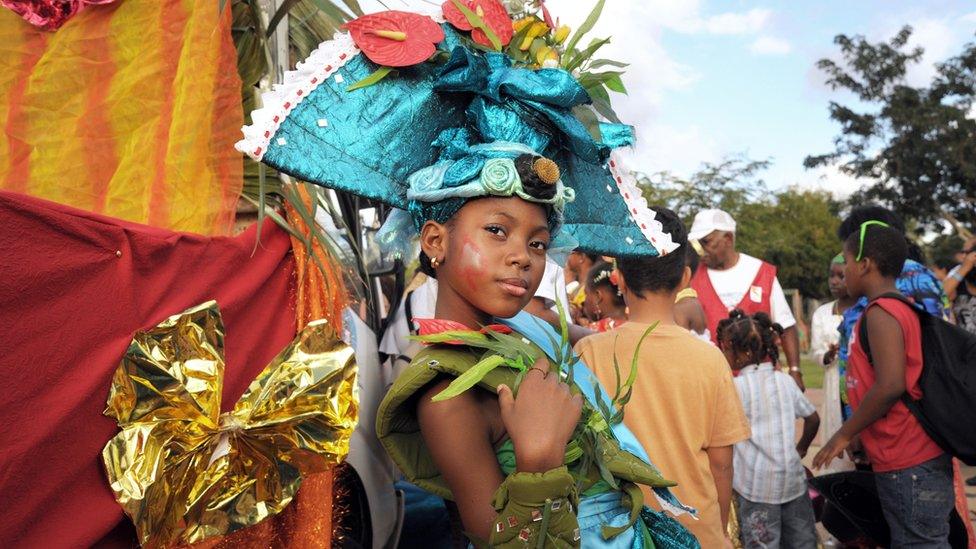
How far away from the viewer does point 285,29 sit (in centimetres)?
245

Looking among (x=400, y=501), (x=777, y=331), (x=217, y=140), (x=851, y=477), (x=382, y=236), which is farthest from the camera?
(x=777, y=331)

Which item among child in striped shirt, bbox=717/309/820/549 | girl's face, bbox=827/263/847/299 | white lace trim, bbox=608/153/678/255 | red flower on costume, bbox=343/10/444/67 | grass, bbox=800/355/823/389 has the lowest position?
grass, bbox=800/355/823/389

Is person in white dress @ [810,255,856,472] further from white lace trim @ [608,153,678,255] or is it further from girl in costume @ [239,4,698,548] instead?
girl in costume @ [239,4,698,548]

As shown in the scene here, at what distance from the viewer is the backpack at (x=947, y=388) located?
3.77m

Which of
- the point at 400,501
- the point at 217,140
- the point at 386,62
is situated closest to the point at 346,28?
the point at 386,62

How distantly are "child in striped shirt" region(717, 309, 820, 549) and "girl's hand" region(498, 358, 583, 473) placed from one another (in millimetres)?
3056

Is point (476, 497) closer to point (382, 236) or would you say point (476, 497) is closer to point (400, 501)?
point (382, 236)

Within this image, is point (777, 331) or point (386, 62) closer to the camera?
point (386, 62)

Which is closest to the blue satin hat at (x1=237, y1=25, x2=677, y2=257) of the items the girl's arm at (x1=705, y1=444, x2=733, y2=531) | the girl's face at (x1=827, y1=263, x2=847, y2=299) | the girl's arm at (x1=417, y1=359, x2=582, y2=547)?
the girl's arm at (x1=417, y1=359, x2=582, y2=547)

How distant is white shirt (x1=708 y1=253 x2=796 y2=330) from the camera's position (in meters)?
6.32

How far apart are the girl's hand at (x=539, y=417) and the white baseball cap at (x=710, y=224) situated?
475 cm

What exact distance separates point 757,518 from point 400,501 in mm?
2233

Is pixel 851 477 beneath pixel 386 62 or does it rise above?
beneath

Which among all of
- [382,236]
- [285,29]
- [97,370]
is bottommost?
[97,370]
